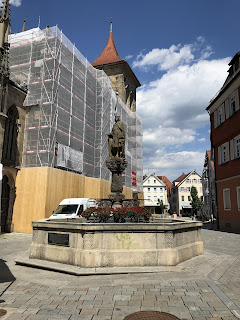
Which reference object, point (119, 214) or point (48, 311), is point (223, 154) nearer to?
point (119, 214)

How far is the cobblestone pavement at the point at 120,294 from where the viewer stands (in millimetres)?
4422

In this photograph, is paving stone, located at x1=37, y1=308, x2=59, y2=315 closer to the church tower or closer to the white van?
the white van

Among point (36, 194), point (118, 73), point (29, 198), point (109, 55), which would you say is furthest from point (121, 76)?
point (29, 198)

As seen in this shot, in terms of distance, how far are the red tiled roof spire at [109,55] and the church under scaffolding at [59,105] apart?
15737 mm

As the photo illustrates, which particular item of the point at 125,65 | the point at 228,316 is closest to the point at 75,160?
the point at 228,316

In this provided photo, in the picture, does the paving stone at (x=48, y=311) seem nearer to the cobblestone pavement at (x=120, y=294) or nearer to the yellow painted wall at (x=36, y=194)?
the cobblestone pavement at (x=120, y=294)

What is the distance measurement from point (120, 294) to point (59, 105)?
19.2 m

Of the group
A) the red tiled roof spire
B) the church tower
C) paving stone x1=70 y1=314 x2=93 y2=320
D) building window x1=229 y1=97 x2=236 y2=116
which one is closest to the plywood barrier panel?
paving stone x1=70 y1=314 x2=93 y2=320

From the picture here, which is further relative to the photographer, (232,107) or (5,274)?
(232,107)

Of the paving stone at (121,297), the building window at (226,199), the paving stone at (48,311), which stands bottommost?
the paving stone at (48,311)

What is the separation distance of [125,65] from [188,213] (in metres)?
47.3

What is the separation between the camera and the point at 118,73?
41031 mm

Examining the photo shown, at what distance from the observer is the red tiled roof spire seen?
1713 inches

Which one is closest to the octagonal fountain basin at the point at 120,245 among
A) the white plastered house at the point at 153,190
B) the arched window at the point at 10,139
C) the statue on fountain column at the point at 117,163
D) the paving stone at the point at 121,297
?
the paving stone at the point at 121,297
